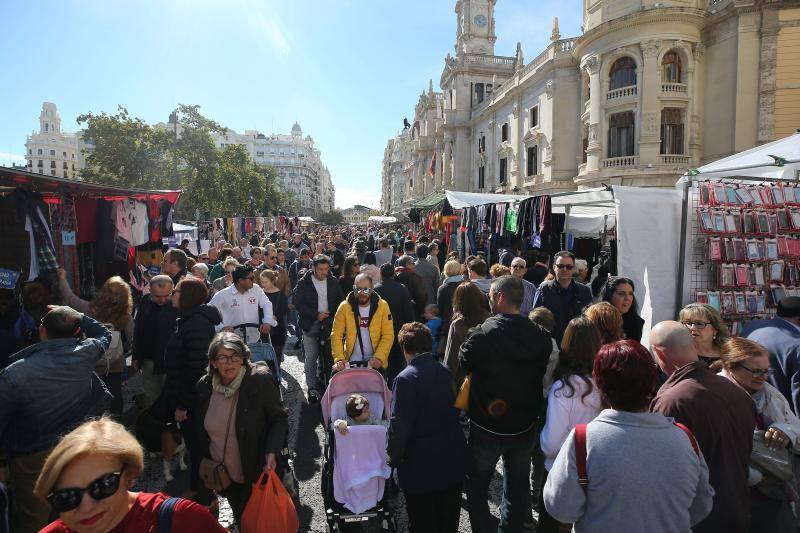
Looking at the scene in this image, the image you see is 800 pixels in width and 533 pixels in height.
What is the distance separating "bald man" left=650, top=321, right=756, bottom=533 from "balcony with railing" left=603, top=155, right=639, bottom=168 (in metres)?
20.0

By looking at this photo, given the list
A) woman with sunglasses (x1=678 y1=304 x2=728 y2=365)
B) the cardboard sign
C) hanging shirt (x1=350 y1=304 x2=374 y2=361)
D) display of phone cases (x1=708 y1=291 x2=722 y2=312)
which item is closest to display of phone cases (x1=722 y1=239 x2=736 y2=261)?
display of phone cases (x1=708 y1=291 x2=722 y2=312)

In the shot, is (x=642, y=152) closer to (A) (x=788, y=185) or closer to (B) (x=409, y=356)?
(A) (x=788, y=185)

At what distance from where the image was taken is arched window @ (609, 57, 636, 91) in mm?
19703

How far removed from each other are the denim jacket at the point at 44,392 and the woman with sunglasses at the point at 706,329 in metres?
4.35

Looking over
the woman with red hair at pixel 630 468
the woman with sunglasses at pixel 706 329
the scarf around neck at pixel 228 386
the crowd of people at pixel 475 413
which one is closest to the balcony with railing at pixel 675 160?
the crowd of people at pixel 475 413

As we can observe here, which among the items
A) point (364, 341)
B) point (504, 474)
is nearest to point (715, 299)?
point (504, 474)

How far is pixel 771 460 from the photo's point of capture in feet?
7.89

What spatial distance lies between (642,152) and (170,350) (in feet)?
68.7

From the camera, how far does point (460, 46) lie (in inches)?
1683

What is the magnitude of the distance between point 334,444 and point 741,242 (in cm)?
517

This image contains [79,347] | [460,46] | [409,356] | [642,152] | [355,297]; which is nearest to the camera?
[79,347]

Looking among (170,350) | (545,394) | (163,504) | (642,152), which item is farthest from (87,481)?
(642,152)

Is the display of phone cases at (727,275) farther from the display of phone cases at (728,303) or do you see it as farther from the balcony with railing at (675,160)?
the balcony with railing at (675,160)

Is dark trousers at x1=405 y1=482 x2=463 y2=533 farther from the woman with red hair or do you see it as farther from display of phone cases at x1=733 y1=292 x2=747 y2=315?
display of phone cases at x1=733 y1=292 x2=747 y2=315
